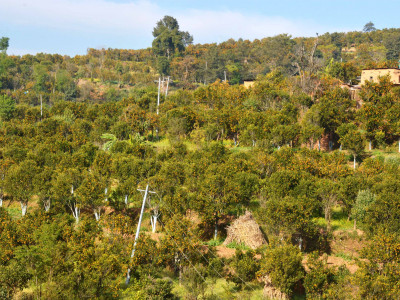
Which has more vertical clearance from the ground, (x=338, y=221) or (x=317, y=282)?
(x=338, y=221)

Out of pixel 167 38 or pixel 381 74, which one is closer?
pixel 381 74

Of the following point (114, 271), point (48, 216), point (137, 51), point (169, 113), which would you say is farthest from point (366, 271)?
point (137, 51)

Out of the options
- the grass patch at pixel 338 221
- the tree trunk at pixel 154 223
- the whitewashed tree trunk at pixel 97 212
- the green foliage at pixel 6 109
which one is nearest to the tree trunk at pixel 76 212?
the whitewashed tree trunk at pixel 97 212

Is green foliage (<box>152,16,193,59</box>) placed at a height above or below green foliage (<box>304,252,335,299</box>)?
above

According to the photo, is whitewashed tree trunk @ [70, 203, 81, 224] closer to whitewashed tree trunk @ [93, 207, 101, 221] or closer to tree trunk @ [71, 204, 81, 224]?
tree trunk @ [71, 204, 81, 224]

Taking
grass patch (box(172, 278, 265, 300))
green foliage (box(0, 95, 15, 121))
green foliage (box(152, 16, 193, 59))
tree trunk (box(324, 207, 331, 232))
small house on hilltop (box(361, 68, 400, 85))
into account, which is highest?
green foliage (box(152, 16, 193, 59))

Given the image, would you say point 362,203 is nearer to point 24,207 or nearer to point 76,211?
point 76,211

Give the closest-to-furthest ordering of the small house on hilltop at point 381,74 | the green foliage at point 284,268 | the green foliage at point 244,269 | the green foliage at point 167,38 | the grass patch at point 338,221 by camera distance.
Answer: the green foliage at point 284,268
the green foliage at point 244,269
the grass patch at point 338,221
the small house on hilltop at point 381,74
the green foliage at point 167,38

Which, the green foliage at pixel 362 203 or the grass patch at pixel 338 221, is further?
the grass patch at pixel 338 221

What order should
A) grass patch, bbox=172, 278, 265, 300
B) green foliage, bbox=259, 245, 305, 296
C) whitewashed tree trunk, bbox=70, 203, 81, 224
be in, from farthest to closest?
1. whitewashed tree trunk, bbox=70, 203, 81, 224
2. grass patch, bbox=172, 278, 265, 300
3. green foliage, bbox=259, 245, 305, 296

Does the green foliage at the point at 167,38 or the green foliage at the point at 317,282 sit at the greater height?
the green foliage at the point at 167,38

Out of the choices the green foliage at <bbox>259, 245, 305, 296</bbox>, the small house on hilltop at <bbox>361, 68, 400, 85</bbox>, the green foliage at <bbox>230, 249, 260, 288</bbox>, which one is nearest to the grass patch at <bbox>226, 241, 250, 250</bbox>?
the green foliage at <bbox>230, 249, 260, 288</bbox>

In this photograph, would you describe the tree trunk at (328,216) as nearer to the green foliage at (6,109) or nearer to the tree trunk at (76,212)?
the tree trunk at (76,212)

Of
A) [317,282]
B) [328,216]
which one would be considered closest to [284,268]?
[317,282]
